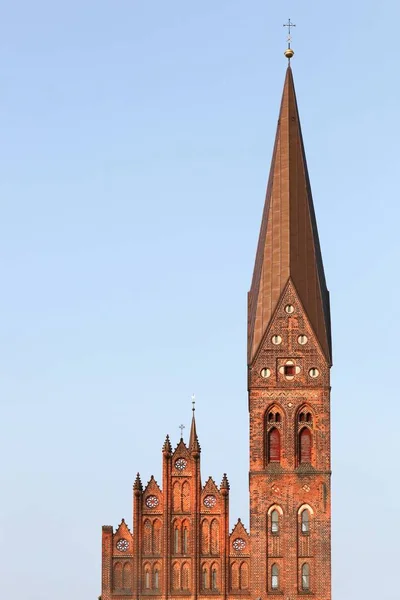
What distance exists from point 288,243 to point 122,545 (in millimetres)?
9891

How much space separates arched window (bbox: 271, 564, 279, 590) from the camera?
43.6m

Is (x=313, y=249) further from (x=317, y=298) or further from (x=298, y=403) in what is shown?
(x=298, y=403)

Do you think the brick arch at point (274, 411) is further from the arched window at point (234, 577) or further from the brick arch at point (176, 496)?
the arched window at point (234, 577)

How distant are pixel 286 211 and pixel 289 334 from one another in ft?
12.9

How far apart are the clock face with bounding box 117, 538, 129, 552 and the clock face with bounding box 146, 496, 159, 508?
1152mm

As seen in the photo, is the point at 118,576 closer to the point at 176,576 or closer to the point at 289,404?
the point at 176,576

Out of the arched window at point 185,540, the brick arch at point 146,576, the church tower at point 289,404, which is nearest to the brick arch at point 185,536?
the arched window at point 185,540

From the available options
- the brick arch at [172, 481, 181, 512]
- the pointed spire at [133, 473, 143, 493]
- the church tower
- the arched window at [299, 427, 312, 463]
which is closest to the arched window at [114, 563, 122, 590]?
the pointed spire at [133, 473, 143, 493]

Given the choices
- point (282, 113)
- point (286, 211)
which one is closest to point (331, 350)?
point (286, 211)

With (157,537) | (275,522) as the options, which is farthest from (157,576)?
(275,522)

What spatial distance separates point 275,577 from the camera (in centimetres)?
4366

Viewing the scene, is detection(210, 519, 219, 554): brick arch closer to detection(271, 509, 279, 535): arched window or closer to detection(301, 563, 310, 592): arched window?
detection(271, 509, 279, 535): arched window

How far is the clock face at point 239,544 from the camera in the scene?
43969 mm

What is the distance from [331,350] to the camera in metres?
45.5
